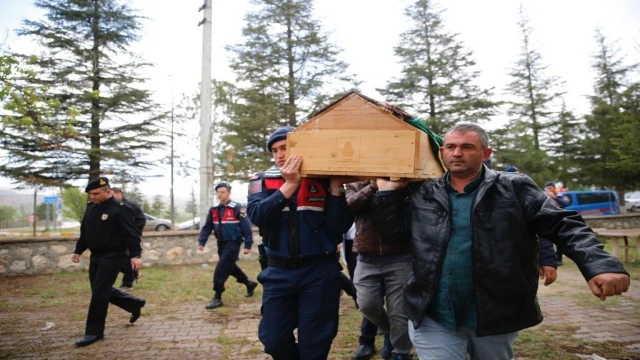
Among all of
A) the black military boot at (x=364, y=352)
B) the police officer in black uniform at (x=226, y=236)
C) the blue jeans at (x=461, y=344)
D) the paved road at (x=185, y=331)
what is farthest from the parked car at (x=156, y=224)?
the blue jeans at (x=461, y=344)

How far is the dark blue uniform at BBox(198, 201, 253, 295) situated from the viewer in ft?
21.1

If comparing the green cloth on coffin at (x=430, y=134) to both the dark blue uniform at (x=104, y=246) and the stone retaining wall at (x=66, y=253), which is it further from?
the stone retaining wall at (x=66, y=253)

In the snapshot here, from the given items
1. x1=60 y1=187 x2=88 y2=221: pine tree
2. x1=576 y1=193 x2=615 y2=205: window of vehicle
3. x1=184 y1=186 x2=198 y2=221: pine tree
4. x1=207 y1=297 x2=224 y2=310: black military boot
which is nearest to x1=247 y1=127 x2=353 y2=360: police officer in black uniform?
x1=207 y1=297 x2=224 y2=310: black military boot

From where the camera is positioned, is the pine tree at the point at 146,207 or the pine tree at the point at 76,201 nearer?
the pine tree at the point at 76,201

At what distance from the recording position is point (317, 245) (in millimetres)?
2785

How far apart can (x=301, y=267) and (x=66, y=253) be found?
29.7 feet

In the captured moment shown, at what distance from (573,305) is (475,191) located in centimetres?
481

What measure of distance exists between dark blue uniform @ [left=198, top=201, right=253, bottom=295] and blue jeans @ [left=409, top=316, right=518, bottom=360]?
4656 millimetres

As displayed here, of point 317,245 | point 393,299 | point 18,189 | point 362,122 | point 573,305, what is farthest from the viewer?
point 18,189

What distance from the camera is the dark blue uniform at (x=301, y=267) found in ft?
8.78

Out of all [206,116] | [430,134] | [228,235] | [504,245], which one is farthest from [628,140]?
[504,245]

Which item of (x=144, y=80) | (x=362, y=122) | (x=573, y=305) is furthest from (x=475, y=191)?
(x=144, y=80)

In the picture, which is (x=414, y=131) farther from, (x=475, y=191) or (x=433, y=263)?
(x=433, y=263)

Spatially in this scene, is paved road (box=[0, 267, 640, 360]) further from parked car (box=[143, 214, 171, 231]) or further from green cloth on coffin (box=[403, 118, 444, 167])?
parked car (box=[143, 214, 171, 231])
